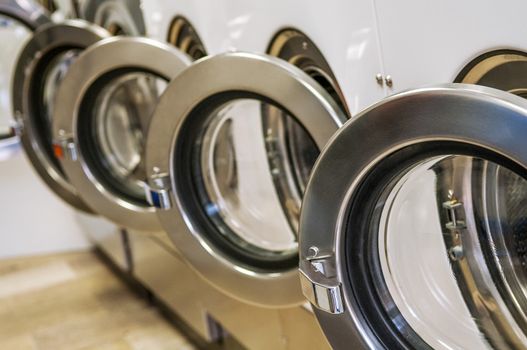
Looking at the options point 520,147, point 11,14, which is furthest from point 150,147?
point 11,14

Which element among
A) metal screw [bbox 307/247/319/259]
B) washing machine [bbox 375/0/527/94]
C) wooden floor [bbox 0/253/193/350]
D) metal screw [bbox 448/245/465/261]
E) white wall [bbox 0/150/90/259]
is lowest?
wooden floor [bbox 0/253/193/350]

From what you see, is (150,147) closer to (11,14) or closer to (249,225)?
(249,225)

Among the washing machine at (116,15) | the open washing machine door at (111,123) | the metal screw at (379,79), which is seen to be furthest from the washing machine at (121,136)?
the metal screw at (379,79)

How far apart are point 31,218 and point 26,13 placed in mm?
942

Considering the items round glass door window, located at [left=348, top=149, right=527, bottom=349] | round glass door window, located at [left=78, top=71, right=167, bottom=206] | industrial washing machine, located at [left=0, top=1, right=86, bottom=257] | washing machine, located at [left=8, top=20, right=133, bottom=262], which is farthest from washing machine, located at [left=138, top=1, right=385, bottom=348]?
industrial washing machine, located at [left=0, top=1, right=86, bottom=257]

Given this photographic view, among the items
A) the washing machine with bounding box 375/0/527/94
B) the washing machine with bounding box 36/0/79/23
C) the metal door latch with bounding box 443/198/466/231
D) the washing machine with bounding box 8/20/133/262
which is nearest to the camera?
the washing machine with bounding box 375/0/527/94

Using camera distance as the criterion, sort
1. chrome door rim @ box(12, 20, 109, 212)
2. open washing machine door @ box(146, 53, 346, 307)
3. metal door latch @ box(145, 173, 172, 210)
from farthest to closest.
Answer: chrome door rim @ box(12, 20, 109, 212), metal door latch @ box(145, 173, 172, 210), open washing machine door @ box(146, 53, 346, 307)

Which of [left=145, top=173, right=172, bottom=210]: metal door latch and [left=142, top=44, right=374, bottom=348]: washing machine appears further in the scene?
[left=145, top=173, right=172, bottom=210]: metal door latch

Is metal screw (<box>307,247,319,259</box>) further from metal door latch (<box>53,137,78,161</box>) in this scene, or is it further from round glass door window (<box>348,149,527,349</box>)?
metal door latch (<box>53,137,78,161</box>)

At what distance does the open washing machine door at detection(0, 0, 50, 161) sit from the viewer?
2.05 meters

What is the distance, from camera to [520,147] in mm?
616

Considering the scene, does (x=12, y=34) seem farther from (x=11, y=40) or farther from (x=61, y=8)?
(x=61, y=8)

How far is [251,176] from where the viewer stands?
4.26 feet

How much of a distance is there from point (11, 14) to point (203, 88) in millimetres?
1145
